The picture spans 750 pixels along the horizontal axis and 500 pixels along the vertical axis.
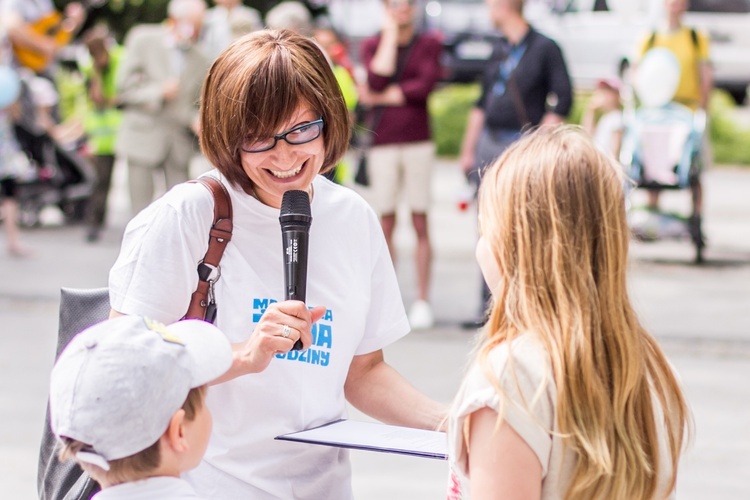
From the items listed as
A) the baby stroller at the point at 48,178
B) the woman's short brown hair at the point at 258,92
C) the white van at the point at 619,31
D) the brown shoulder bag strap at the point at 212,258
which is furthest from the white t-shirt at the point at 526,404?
the white van at the point at 619,31

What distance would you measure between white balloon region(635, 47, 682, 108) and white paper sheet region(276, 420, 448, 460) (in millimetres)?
7801

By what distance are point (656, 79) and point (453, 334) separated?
339cm

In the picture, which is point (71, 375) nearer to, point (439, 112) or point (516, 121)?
point (516, 121)

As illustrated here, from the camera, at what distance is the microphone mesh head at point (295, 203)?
230 cm

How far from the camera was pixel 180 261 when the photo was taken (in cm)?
232

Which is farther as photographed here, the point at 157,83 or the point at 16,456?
the point at 157,83

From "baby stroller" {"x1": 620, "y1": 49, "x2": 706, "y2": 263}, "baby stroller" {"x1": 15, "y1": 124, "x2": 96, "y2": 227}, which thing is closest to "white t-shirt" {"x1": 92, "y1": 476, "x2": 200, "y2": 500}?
"baby stroller" {"x1": 620, "y1": 49, "x2": 706, "y2": 263}

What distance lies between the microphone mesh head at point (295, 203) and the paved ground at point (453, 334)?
65cm

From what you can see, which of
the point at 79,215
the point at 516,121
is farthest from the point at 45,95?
the point at 516,121

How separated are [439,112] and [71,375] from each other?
1656cm

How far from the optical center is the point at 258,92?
2.38 metres

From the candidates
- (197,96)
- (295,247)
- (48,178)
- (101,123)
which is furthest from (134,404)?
(48,178)

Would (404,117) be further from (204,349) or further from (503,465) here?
(503,465)

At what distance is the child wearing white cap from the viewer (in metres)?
1.87
